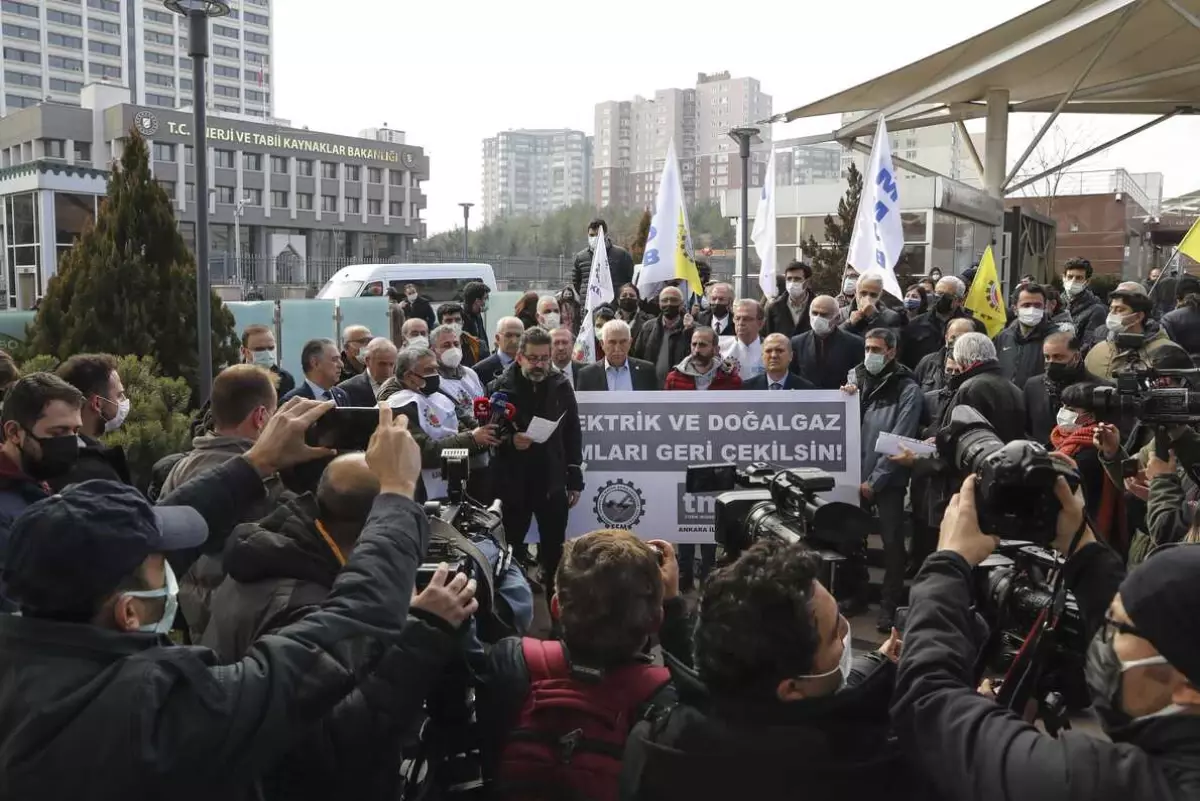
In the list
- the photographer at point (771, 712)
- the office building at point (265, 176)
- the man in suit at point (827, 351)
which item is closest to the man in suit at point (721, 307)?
the man in suit at point (827, 351)

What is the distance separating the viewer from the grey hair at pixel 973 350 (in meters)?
6.52

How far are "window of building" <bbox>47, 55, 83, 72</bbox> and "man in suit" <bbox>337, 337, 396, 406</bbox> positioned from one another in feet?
370

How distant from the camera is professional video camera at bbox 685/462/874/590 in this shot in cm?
266

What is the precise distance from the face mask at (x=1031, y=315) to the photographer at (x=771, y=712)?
662 cm

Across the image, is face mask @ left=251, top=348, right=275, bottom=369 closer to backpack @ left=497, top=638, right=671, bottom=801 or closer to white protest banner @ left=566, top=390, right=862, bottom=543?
white protest banner @ left=566, top=390, right=862, bottom=543

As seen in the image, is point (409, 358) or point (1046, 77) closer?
point (409, 358)

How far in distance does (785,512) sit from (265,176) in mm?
77279

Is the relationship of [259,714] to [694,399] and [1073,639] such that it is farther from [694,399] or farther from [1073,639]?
[694,399]

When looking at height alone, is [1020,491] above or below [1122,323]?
below

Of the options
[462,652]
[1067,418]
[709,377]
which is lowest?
[462,652]

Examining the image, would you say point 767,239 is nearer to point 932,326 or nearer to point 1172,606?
point 932,326

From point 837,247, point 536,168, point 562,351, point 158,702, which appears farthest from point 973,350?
point 536,168

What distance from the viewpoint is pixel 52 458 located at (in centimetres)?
380

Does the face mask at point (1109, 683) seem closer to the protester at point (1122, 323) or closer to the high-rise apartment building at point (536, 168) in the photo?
the protester at point (1122, 323)
